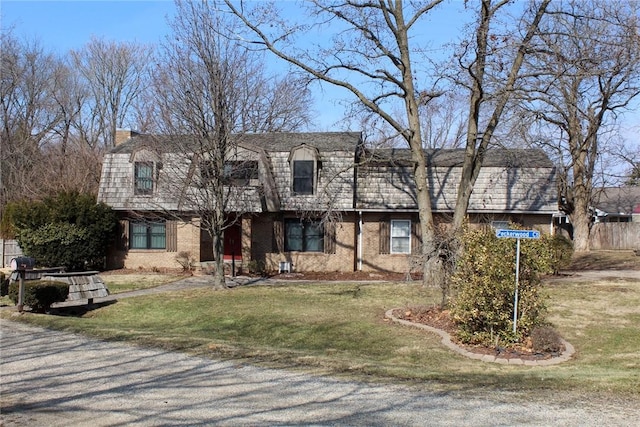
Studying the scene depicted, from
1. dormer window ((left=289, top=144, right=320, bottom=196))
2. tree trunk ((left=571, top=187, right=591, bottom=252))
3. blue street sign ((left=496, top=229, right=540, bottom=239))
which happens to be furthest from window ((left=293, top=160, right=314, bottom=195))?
tree trunk ((left=571, top=187, right=591, bottom=252))

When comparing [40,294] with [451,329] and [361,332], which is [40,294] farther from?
[451,329]

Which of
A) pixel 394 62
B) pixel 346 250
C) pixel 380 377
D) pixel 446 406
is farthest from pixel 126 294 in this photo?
pixel 446 406

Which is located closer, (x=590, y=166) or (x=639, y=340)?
(x=639, y=340)

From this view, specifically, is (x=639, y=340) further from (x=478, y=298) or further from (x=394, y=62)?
(x=394, y=62)

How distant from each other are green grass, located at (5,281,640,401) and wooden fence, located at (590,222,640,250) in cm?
2366

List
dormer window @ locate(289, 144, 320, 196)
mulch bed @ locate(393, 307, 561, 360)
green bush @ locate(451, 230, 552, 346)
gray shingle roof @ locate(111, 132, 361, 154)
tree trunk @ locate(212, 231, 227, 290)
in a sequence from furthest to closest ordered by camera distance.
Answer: dormer window @ locate(289, 144, 320, 196), gray shingle roof @ locate(111, 132, 361, 154), tree trunk @ locate(212, 231, 227, 290), green bush @ locate(451, 230, 552, 346), mulch bed @ locate(393, 307, 561, 360)

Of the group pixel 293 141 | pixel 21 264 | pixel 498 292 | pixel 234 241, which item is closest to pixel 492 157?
pixel 293 141

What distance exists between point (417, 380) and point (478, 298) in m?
4.51

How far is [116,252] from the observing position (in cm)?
2662

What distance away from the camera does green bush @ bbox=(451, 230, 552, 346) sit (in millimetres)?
A: 11734

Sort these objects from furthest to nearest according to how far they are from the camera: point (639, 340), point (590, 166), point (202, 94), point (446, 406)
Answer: point (590, 166)
point (202, 94)
point (639, 340)
point (446, 406)

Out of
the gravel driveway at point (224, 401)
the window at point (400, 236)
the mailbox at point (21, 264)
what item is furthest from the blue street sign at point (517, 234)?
the window at point (400, 236)

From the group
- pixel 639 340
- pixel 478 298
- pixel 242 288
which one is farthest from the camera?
pixel 242 288

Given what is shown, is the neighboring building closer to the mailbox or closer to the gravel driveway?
the mailbox
